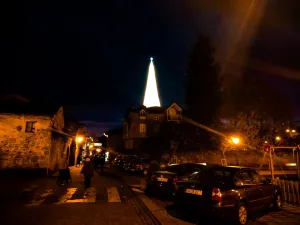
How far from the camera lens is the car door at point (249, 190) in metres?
7.45

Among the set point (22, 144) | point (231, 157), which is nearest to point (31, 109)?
point (22, 144)

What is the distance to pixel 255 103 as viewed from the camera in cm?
3653

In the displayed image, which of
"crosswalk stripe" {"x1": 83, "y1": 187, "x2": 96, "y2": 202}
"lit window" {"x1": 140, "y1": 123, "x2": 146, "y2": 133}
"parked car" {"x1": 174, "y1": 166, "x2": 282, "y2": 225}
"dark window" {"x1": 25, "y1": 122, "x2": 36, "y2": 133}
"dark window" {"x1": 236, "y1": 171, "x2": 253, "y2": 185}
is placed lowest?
"crosswalk stripe" {"x1": 83, "y1": 187, "x2": 96, "y2": 202}

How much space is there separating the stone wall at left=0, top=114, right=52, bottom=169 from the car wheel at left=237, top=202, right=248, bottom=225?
16875 millimetres

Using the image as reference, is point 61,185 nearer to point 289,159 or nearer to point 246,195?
point 246,195

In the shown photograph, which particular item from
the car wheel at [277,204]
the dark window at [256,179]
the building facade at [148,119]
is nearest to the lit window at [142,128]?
the building facade at [148,119]

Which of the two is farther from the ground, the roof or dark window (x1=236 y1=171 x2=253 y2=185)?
the roof

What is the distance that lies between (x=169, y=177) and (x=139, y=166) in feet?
37.8

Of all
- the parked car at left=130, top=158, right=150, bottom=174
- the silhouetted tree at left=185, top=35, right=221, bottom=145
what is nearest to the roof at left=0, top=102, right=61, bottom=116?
the parked car at left=130, top=158, right=150, bottom=174

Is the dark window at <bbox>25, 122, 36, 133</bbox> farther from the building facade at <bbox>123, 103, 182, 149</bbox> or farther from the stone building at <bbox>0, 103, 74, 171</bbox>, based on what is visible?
the building facade at <bbox>123, 103, 182, 149</bbox>

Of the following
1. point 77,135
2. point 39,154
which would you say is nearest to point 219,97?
point 77,135

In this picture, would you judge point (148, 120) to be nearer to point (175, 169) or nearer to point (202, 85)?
point (202, 85)

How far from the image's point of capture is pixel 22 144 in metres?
19.6

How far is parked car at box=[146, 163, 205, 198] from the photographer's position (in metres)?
10.4
